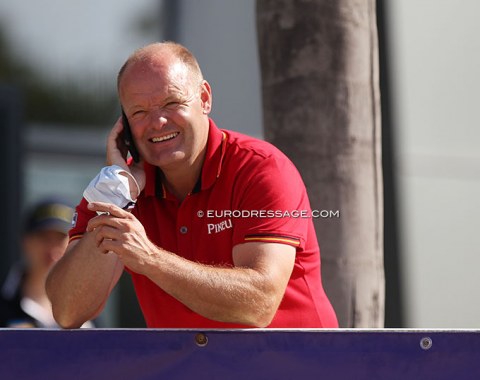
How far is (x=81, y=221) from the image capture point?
133 inches

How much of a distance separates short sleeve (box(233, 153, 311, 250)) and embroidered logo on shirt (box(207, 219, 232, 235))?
0.03 meters

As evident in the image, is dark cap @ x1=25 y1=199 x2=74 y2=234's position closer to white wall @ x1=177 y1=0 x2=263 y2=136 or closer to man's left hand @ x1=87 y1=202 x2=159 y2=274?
white wall @ x1=177 y1=0 x2=263 y2=136

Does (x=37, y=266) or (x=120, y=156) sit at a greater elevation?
(x=120, y=156)

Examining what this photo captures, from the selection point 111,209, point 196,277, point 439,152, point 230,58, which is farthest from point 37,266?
point 439,152

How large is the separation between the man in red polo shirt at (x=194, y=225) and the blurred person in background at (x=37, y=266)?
1572 millimetres

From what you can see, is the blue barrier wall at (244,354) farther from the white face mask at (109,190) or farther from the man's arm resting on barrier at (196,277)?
the white face mask at (109,190)

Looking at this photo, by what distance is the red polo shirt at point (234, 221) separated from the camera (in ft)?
10.4

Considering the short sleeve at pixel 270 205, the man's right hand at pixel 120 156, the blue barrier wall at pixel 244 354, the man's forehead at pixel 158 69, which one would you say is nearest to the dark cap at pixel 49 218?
the man's right hand at pixel 120 156

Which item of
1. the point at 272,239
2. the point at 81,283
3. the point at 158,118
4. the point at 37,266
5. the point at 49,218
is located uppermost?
the point at 158,118

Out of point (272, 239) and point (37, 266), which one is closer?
point (272, 239)

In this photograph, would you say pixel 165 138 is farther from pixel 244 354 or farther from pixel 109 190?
pixel 244 354

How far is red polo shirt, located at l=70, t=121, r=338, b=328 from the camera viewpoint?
3.17 metres

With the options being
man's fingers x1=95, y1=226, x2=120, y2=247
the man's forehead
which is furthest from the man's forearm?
the man's forehead

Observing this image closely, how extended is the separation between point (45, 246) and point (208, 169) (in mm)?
1963
